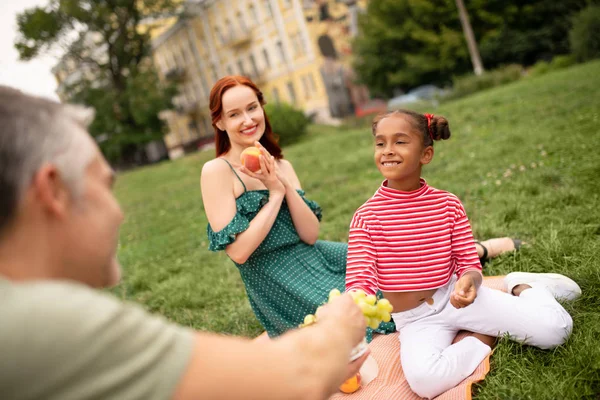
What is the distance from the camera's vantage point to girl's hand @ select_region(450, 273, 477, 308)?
233 centimetres

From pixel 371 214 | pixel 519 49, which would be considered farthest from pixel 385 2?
pixel 371 214

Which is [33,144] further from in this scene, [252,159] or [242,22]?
[242,22]

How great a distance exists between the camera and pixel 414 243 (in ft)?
8.57

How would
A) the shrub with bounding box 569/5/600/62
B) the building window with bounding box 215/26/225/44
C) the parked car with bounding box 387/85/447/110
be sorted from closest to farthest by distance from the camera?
1. the shrub with bounding box 569/5/600/62
2. the parked car with bounding box 387/85/447/110
3. the building window with bounding box 215/26/225/44

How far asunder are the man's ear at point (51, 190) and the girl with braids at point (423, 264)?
1.63 meters

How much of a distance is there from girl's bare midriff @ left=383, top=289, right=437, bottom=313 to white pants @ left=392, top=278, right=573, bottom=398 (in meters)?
0.03

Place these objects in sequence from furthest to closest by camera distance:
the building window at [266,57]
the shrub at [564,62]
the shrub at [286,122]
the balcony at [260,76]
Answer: the balcony at [260,76] → the building window at [266,57] → the shrub at [286,122] → the shrub at [564,62]

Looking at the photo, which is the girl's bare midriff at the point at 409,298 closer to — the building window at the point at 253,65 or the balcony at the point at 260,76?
the balcony at the point at 260,76

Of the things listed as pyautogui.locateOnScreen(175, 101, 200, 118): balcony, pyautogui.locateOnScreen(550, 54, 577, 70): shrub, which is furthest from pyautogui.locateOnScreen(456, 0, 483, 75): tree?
pyautogui.locateOnScreen(175, 101, 200, 118): balcony

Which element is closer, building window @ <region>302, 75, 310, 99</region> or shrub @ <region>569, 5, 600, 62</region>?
shrub @ <region>569, 5, 600, 62</region>

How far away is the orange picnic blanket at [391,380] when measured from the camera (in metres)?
2.34

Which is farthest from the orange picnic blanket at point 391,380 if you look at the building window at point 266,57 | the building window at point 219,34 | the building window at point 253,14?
the building window at point 219,34

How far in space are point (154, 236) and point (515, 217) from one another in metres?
5.83

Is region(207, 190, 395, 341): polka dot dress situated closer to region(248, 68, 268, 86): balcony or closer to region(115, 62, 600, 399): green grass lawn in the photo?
region(115, 62, 600, 399): green grass lawn
